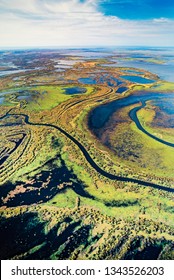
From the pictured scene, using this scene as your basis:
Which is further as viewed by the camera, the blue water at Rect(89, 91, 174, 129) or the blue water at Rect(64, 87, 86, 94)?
the blue water at Rect(64, 87, 86, 94)

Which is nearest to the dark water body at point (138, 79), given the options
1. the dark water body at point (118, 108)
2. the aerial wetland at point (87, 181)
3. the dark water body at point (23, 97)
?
the dark water body at point (118, 108)

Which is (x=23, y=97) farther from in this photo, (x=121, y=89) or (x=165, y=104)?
(x=165, y=104)

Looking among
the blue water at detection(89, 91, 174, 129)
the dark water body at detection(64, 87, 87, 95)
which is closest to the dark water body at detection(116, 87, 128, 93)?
the blue water at detection(89, 91, 174, 129)

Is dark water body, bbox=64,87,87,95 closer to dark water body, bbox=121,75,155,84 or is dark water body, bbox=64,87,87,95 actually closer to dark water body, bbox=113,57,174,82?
dark water body, bbox=121,75,155,84

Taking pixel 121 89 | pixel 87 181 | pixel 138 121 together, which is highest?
pixel 121 89

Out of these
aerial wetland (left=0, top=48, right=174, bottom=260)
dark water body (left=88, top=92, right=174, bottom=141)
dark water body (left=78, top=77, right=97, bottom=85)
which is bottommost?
aerial wetland (left=0, top=48, right=174, bottom=260)

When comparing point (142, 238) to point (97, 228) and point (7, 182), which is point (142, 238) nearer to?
point (97, 228)

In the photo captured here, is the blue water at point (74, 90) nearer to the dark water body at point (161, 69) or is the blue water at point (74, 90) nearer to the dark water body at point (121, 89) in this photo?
the dark water body at point (121, 89)

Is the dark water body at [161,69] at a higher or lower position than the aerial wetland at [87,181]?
higher

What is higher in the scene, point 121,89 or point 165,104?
point 121,89

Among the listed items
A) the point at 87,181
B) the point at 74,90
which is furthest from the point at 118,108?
the point at 87,181
